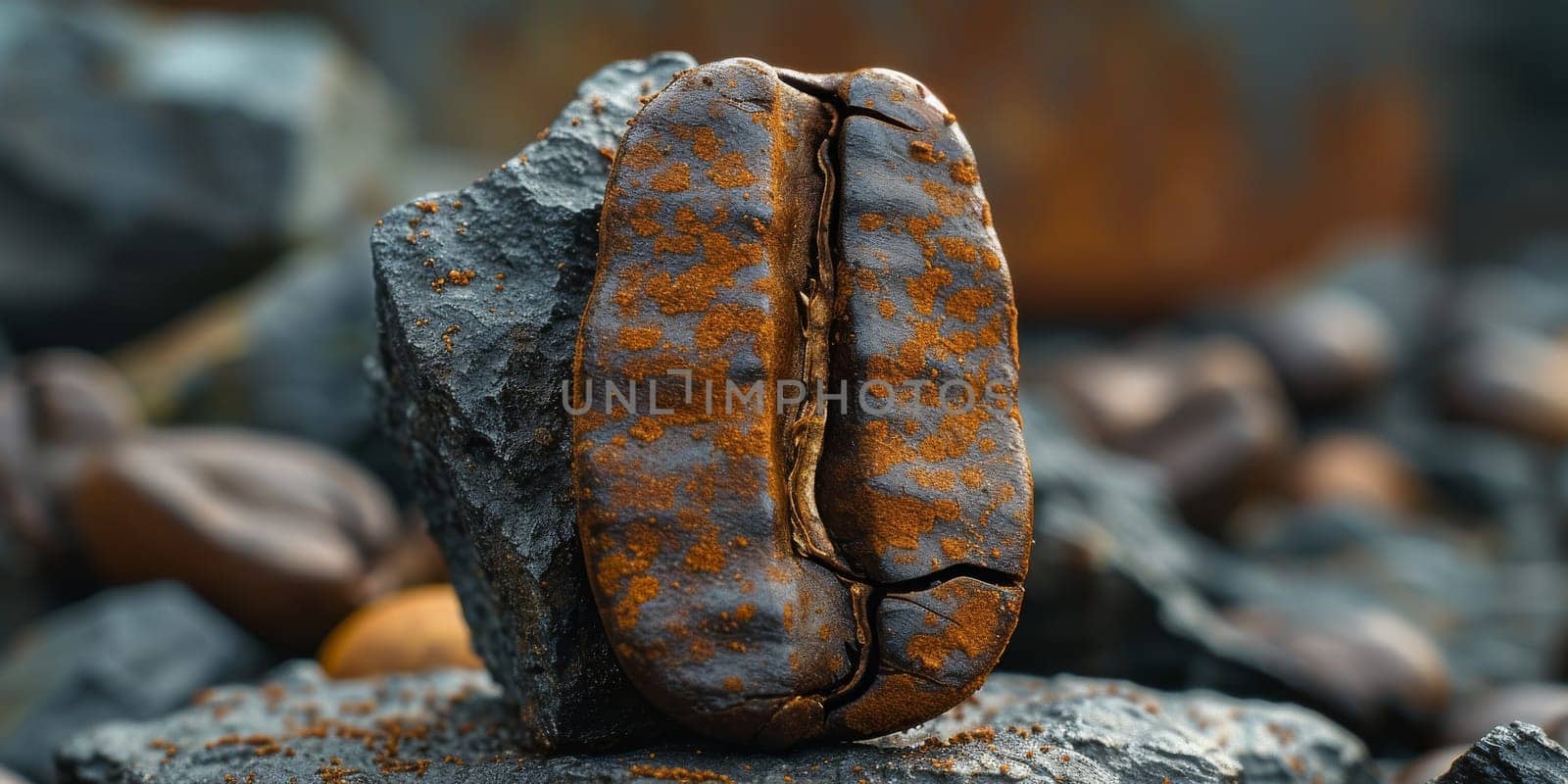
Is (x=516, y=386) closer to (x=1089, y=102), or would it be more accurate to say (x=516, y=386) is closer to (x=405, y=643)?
(x=405, y=643)

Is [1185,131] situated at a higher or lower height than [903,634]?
higher

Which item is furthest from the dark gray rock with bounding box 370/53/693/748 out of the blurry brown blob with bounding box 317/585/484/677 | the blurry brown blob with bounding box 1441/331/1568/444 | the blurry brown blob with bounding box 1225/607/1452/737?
the blurry brown blob with bounding box 1441/331/1568/444

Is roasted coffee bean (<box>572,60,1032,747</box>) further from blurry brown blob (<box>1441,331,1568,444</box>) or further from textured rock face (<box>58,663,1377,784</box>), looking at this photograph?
blurry brown blob (<box>1441,331,1568,444</box>)

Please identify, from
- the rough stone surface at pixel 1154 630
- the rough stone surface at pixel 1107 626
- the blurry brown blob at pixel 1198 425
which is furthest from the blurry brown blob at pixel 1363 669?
the blurry brown blob at pixel 1198 425

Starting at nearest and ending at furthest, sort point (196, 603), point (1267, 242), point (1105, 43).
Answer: point (196, 603) → point (1105, 43) → point (1267, 242)

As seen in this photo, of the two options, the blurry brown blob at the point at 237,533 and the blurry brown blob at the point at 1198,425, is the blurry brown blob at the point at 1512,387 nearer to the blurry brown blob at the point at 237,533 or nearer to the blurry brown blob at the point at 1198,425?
the blurry brown blob at the point at 1198,425

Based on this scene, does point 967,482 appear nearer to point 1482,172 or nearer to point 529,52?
point 529,52

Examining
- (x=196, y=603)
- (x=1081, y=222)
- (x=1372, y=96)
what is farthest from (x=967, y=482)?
(x=1372, y=96)

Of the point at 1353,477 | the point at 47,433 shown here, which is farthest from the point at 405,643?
the point at 1353,477
